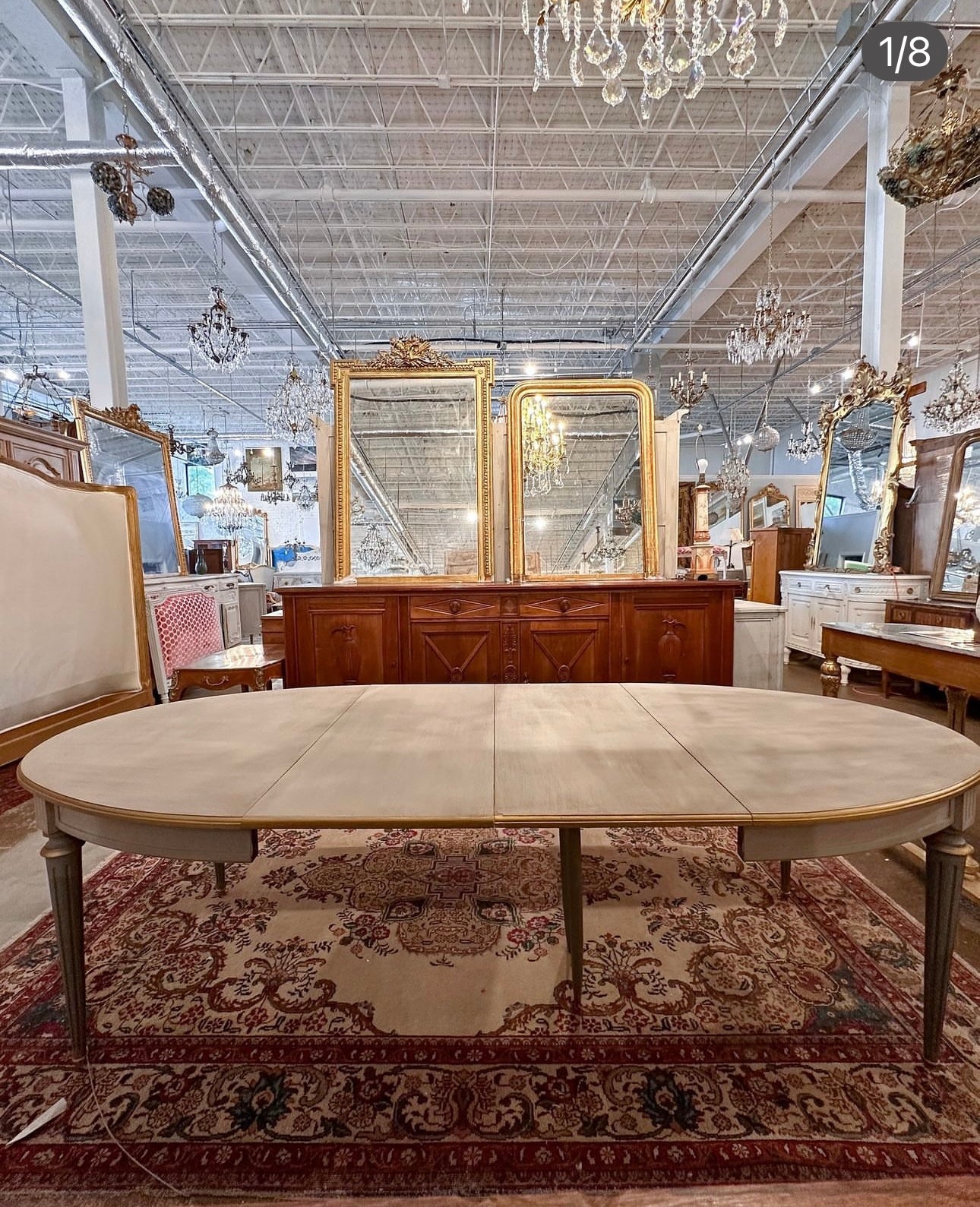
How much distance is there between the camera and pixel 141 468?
543cm

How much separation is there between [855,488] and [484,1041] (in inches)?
261

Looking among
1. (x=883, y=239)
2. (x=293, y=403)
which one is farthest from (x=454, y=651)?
(x=883, y=239)

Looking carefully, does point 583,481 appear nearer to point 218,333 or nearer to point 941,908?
point 941,908

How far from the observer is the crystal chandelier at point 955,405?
22.5 feet

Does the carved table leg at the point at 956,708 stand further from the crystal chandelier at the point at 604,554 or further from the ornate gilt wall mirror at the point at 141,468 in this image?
the ornate gilt wall mirror at the point at 141,468

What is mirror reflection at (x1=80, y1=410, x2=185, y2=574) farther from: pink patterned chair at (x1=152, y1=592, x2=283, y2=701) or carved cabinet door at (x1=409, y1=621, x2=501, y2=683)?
carved cabinet door at (x1=409, y1=621, x2=501, y2=683)

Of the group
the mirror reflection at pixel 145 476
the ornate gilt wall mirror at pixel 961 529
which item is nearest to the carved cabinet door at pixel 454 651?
the mirror reflection at pixel 145 476

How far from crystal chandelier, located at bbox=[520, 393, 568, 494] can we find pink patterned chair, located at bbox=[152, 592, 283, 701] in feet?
7.61

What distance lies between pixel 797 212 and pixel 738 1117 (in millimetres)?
8536

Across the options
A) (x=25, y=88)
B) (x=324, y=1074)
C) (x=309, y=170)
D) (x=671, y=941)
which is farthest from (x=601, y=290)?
(x=324, y=1074)

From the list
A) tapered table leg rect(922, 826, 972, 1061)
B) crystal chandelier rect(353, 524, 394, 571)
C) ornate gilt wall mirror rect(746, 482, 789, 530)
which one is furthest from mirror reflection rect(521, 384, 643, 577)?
ornate gilt wall mirror rect(746, 482, 789, 530)

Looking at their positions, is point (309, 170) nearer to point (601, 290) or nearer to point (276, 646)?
point (601, 290)

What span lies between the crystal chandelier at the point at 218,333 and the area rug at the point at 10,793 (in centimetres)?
414

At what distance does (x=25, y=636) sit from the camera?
1.93 meters
